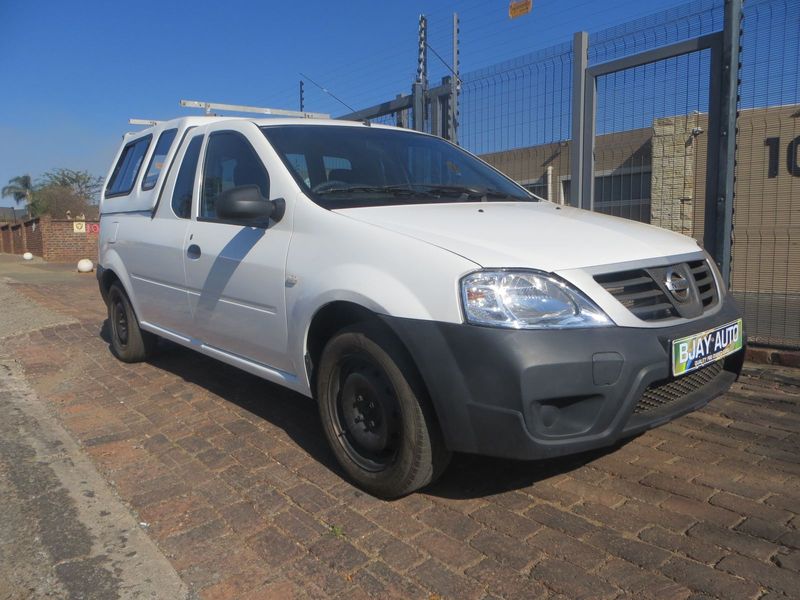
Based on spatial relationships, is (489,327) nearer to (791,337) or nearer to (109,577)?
(109,577)

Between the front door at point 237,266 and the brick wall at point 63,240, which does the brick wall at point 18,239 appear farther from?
the front door at point 237,266

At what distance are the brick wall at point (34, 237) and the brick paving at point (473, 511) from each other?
2556 cm

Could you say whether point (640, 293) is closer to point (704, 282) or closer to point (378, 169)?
point (704, 282)

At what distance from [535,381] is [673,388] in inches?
30.7

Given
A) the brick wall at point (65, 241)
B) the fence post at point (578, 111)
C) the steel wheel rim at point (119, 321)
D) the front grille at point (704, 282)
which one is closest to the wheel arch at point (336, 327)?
the front grille at point (704, 282)

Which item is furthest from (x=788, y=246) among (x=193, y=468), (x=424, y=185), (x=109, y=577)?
(x=109, y=577)

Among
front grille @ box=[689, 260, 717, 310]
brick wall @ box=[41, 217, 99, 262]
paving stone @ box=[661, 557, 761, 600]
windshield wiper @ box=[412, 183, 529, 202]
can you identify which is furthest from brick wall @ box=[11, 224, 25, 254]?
paving stone @ box=[661, 557, 761, 600]

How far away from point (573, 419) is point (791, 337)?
375 cm

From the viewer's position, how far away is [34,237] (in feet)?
92.3

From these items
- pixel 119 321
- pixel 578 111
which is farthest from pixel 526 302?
pixel 119 321

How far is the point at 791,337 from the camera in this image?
5.33m

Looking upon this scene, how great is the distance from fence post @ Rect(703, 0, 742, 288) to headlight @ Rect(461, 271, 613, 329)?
11.0 feet

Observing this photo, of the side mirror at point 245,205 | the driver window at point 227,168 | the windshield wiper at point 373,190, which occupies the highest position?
the driver window at point 227,168

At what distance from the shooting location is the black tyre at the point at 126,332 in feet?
18.3
